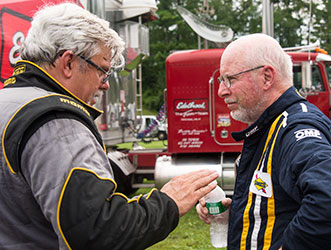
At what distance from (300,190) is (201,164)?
5484mm

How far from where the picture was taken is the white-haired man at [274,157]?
1.50 meters

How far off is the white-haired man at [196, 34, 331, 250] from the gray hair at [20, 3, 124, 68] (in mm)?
881

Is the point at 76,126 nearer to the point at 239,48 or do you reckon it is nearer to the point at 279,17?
the point at 239,48

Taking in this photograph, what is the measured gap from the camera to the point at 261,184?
189 cm

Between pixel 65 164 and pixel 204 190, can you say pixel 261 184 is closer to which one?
pixel 204 190

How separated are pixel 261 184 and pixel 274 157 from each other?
155 mm

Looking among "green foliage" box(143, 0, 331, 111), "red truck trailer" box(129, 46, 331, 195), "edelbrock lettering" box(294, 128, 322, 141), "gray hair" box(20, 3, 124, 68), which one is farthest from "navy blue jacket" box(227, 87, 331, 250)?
"green foliage" box(143, 0, 331, 111)

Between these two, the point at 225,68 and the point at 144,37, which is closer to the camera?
the point at 225,68

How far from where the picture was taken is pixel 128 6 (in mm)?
7281

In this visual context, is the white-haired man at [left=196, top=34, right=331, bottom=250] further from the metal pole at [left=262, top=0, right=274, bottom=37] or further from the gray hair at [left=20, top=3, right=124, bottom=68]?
the metal pole at [left=262, top=0, right=274, bottom=37]

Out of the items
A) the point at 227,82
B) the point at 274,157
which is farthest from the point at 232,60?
the point at 274,157

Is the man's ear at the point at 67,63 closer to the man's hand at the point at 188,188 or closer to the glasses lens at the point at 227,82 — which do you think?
the man's hand at the point at 188,188

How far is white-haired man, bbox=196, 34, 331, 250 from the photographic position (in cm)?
150

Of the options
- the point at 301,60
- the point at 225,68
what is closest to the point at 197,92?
the point at 301,60
